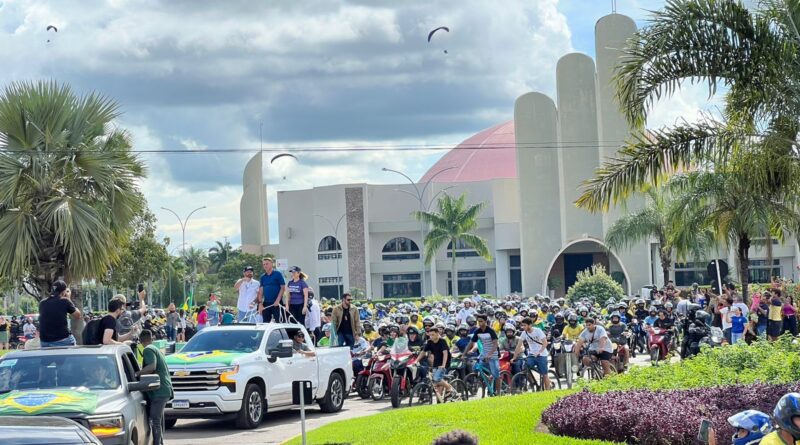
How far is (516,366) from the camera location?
850 inches

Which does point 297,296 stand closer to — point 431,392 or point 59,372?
point 431,392

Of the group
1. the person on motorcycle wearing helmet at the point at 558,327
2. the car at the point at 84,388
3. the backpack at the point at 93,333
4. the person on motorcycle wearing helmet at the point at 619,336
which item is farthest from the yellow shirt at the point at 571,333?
the car at the point at 84,388

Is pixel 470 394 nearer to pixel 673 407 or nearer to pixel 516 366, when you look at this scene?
pixel 516 366

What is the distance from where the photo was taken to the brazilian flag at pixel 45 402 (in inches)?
423

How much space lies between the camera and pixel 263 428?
1764 centimetres

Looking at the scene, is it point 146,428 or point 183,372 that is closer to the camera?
point 146,428

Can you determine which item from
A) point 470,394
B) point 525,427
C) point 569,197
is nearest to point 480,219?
point 569,197

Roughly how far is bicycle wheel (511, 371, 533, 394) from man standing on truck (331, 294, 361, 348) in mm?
4450

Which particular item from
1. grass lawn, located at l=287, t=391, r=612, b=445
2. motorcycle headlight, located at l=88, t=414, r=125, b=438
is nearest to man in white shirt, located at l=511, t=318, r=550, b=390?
grass lawn, located at l=287, t=391, r=612, b=445

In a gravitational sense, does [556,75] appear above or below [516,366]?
above

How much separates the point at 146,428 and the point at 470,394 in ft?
33.4

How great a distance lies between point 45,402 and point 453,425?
5.36m

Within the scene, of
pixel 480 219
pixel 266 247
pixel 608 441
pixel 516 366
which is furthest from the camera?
pixel 266 247

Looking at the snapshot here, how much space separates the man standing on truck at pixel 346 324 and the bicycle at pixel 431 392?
3567 mm
